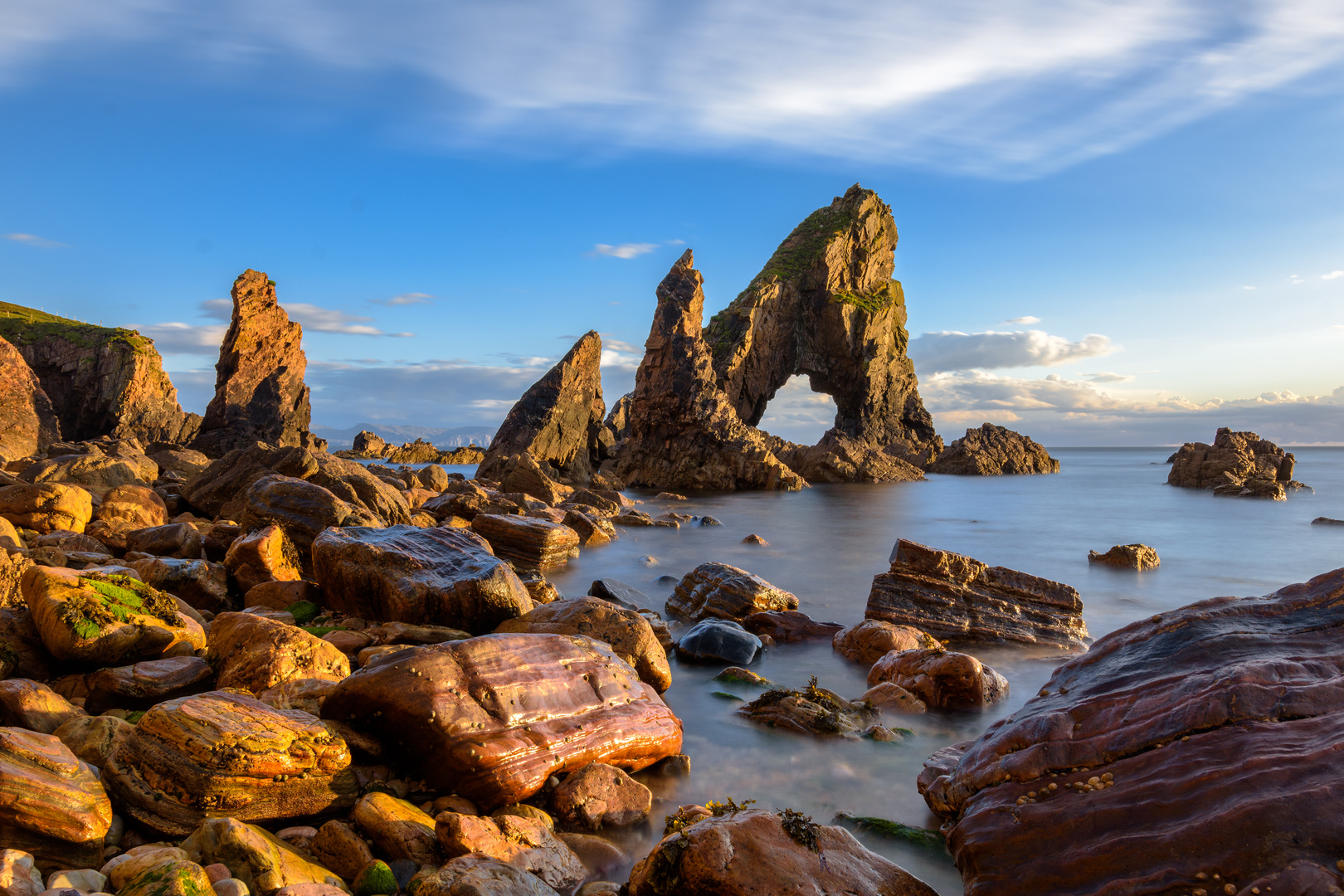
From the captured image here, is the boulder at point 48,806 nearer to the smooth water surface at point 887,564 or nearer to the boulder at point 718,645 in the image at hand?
the smooth water surface at point 887,564

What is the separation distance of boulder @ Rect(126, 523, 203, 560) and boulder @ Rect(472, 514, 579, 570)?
5.33 metres

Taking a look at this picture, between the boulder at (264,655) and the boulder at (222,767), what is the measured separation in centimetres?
103

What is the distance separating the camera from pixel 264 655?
5191mm

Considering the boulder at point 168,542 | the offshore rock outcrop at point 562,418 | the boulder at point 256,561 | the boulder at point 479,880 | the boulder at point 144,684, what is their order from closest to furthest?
the boulder at point 479,880
the boulder at point 144,684
the boulder at point 256,561
the boulder at point 168,542
the offshore rock outcrop at point 562,418

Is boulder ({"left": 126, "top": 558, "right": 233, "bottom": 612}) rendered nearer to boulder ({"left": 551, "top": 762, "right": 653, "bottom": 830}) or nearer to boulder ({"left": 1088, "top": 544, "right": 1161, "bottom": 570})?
boulder ({"left": 551, "top": 762, "right": 653, "bottom": 830})

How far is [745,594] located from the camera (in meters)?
10.4

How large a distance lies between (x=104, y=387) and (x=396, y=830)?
75415 mm

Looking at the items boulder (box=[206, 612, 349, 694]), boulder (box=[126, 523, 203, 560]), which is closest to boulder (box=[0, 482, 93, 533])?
boulder (box=[126, 523, 203, 560])

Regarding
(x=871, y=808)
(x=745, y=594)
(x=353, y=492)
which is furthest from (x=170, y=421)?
(x=871, y=808)

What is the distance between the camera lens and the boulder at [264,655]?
16.8 feet

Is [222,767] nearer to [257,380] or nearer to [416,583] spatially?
[416,583]

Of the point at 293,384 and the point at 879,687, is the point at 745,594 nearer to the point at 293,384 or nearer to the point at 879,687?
the point at 879,687

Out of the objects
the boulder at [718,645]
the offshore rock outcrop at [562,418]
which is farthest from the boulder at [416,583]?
the offshore rock outcrop at [562,418]

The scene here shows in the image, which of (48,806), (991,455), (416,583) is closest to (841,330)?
(991,455)
